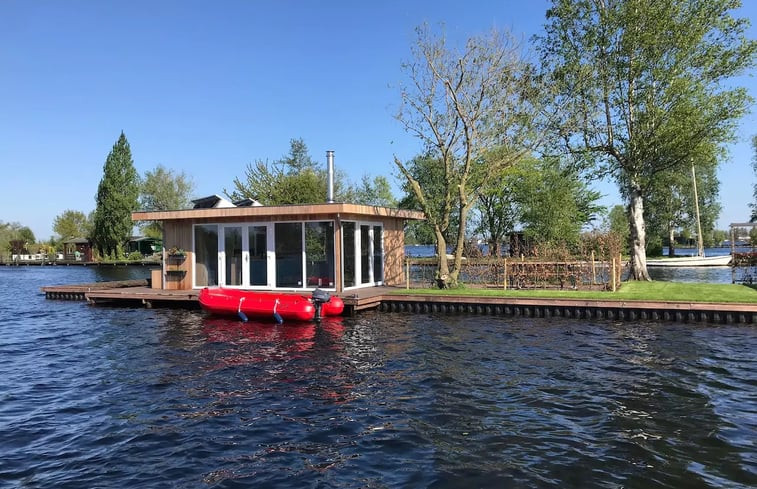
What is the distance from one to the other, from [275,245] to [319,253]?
1469mm

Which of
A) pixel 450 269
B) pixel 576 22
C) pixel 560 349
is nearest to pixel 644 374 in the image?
pixel 560 349

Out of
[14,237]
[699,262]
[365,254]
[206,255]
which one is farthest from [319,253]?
[14,237]

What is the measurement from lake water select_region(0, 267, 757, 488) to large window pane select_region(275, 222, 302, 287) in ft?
14.3

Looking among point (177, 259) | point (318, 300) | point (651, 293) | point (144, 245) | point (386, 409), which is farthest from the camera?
point (144, 245)

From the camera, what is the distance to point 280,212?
50.3ft

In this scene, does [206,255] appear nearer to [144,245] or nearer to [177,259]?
[177,259]

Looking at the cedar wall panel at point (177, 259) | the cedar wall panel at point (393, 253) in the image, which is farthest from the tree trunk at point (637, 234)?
the cedar wall panel at point (177, 259)

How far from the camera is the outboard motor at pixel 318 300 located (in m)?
13.2

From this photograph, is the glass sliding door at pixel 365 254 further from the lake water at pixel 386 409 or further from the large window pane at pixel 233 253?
the lake water at pixel 386 409

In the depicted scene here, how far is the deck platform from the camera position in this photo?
12195 mm

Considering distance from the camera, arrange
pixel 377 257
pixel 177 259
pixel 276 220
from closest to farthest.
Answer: pixel 276 220 < pixel 177 259 < pixel 377 257

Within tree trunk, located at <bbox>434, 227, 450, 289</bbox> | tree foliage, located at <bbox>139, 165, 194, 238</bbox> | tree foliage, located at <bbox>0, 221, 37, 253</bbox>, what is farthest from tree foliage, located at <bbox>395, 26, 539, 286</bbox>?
tree foliage, located at <bbox>0, 221, 37, 253</bbox>

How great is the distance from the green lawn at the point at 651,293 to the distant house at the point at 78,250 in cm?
5486

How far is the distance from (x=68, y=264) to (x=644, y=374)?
206ft
